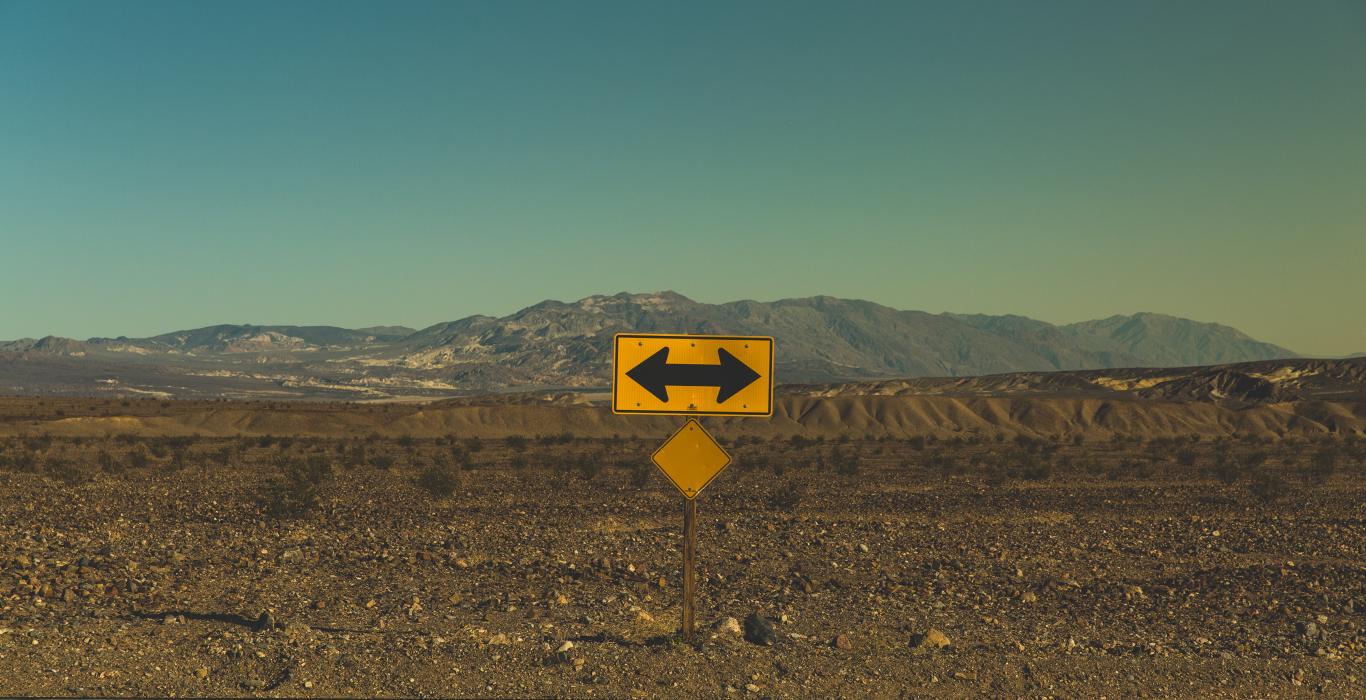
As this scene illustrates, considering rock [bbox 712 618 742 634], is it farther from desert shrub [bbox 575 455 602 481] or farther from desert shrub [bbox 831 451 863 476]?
desert shrub [bbox 831 451 863 476]

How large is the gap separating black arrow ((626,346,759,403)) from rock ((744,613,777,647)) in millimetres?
2478

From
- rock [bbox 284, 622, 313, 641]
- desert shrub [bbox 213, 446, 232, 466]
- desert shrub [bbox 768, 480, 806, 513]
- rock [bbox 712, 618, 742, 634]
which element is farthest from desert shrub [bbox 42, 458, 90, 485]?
rock [bbox 712, 618, 742, 634]

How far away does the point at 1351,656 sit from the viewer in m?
11.0

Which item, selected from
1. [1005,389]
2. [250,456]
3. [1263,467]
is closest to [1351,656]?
[1263,467]

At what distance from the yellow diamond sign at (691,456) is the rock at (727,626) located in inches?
68.6

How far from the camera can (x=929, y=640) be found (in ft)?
37.2

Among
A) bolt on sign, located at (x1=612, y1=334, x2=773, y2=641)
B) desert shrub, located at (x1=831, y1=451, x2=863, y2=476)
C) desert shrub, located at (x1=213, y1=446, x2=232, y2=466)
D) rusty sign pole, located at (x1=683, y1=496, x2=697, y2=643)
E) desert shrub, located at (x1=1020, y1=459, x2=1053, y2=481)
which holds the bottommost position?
desert shrub, located at (x1=213, y1=446, x2=232, y2=466)

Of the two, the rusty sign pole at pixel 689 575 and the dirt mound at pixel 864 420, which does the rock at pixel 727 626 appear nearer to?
the rusty sign pole at pixel 689 575

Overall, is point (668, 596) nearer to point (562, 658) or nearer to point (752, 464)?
point (562, 658)

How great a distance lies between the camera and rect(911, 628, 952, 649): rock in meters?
11.3

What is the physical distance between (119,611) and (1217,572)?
15.3 m

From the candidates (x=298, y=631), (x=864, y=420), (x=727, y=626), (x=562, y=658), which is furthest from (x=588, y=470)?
(x=864, y=420)

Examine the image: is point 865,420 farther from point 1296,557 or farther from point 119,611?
point 119,611

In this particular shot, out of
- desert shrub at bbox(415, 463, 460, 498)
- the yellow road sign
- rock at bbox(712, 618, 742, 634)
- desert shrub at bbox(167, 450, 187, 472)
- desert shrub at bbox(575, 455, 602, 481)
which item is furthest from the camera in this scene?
desert shrub at bbox(167, 450, 187, 472)
